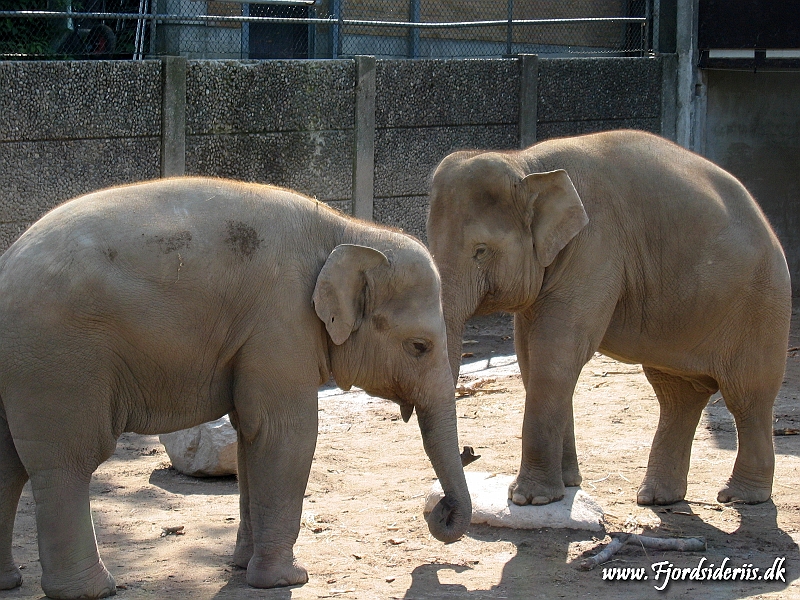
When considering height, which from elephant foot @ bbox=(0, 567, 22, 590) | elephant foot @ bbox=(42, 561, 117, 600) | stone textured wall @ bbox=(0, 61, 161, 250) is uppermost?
stone textured wall @ bbox=(0, 61, 161, 250)

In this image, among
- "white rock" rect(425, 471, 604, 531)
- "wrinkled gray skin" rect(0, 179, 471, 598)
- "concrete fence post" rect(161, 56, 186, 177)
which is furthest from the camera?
"concrete fence post" rect(161, 56, 186, 177)

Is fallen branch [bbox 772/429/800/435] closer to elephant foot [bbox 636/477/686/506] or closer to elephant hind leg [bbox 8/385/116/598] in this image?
elephant foot [bbox 636/477/686/506]

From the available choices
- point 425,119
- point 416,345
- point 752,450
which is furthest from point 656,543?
point 425,119

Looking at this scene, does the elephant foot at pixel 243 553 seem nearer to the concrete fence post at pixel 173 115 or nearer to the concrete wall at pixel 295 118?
the concrete wall at pixel 295 118

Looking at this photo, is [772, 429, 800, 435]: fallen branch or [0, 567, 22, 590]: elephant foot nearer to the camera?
[0, 567, 22, 590]: elephant foot

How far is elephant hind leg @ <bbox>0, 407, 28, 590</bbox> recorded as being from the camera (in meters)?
3.93

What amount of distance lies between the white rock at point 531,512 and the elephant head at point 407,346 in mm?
624

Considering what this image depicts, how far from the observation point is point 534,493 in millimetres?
5121

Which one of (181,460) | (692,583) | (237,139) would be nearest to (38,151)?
(237,139)

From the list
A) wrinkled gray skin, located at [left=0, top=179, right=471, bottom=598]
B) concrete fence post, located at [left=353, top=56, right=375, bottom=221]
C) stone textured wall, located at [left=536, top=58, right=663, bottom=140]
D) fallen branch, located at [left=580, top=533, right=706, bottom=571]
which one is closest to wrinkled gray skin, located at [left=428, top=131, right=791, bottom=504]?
fallen branch, located at [left=580, top=533, right=706, bottom=571]

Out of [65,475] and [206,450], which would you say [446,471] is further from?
[206,450]

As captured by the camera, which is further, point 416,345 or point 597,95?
point 597,95

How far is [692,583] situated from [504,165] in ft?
6.37

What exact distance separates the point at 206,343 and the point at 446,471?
1012mm
